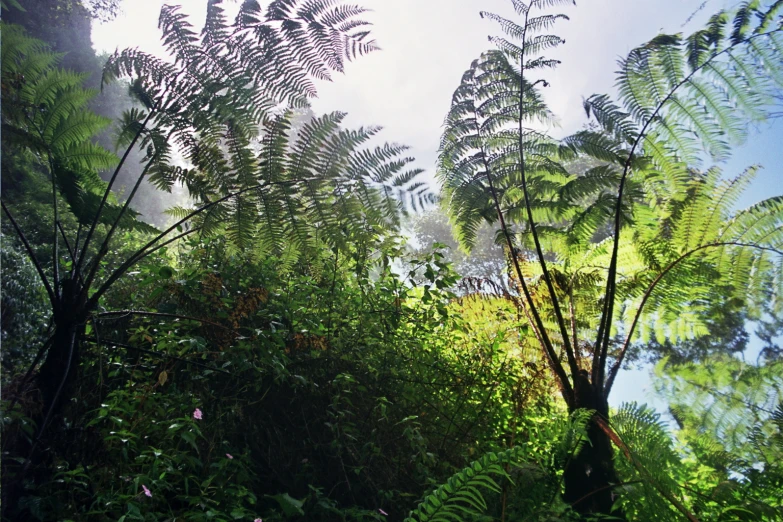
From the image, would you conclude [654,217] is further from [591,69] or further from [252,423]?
[252,423]

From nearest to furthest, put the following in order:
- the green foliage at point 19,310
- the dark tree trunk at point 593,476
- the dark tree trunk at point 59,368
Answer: the dark tree trunk at point 59,368 < the dark tree trunk at point 593,476 < the green foliage at point 19,310

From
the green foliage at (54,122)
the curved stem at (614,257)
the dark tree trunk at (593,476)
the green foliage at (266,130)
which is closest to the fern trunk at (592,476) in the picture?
the dark tree trunk at (593,476)

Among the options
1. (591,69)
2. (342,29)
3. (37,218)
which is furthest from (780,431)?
(37,218)

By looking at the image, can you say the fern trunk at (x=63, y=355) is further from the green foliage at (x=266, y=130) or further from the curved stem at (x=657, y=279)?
the curved stem at (x=657, y=279)

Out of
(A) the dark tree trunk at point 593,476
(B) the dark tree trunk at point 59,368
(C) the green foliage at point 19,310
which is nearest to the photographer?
(B) the dark tree trunk at point 59,368

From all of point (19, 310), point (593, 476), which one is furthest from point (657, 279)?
point (19, 310)

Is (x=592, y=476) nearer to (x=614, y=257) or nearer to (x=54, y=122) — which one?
(x=614, y=257)

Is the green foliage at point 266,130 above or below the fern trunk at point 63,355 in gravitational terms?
above

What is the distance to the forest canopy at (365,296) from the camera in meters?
0.93

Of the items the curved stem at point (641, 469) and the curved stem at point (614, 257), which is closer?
the curved stem at point (641, 469)

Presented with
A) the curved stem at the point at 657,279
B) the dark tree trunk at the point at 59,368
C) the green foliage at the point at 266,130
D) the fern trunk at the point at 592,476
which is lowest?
the fern trunk at the point at 592,476

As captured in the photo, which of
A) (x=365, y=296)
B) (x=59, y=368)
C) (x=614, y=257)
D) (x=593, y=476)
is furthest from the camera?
(x=365, y=296)

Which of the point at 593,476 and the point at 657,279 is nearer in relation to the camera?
the point at 593,476

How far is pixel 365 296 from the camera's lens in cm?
151
